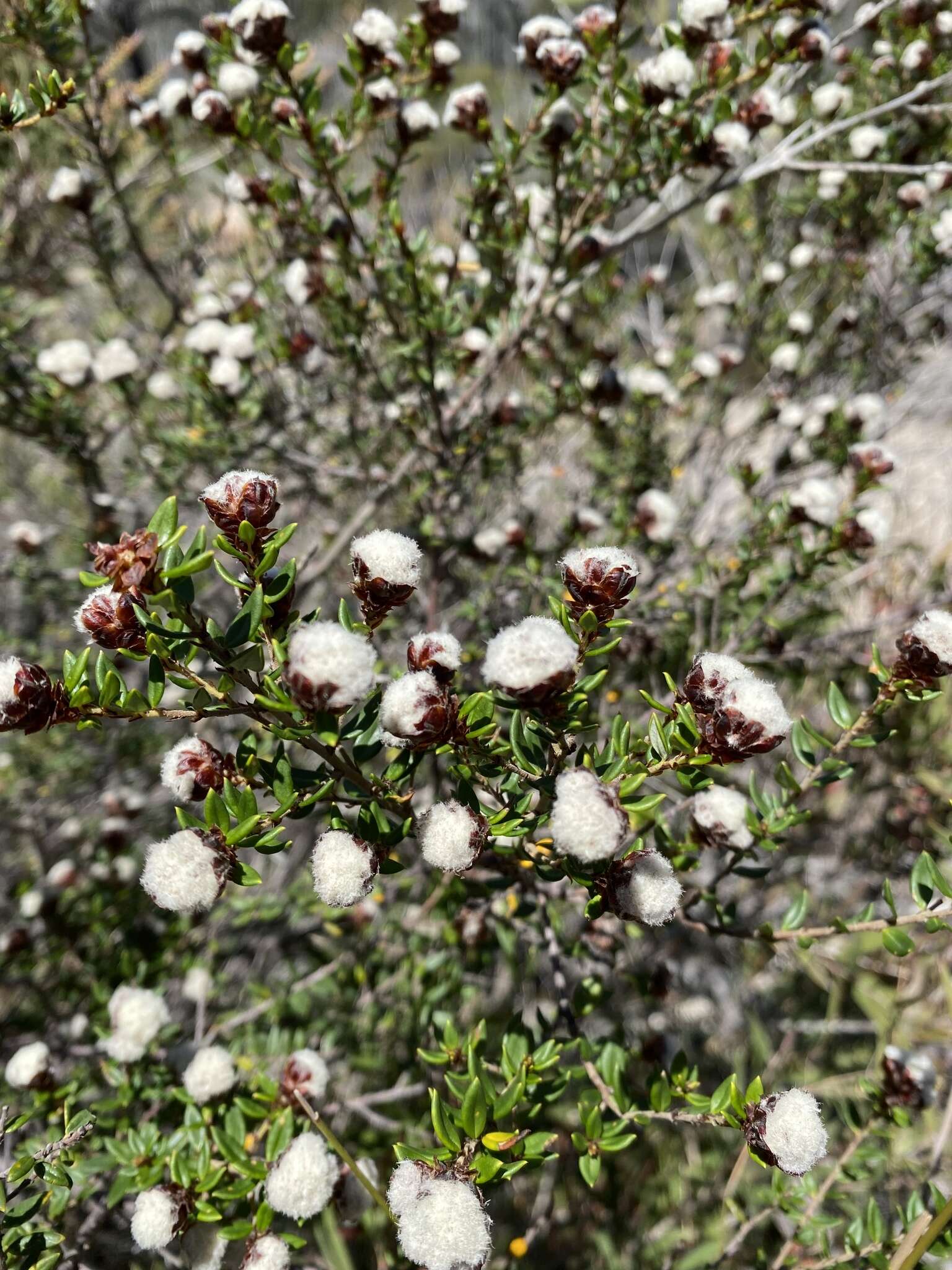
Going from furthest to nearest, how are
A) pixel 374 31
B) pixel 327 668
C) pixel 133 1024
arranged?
pixel 374 31 → pixel 133 1024 → pixel 327 668

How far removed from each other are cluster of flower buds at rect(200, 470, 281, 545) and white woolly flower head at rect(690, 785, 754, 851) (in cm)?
81

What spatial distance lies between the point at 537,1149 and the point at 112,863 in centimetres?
162

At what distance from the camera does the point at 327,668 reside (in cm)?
73

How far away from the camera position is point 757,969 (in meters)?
2.85

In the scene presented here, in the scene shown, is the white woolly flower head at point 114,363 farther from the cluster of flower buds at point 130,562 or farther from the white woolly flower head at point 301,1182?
the white woolly flower head at point 301,1182

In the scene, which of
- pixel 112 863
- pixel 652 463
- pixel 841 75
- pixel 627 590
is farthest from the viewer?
pixel 652 463

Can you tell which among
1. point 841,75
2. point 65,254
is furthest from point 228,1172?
point 65,254

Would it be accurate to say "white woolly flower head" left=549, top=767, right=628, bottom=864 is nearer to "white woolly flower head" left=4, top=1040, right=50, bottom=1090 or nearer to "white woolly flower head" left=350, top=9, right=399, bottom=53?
"white woolly flower head" left=4, top=1040, right=50, bottom=1090

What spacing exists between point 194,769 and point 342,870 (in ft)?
0.76

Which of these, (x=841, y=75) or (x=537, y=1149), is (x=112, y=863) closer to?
(x=537, y=1149)

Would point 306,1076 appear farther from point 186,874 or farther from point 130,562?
point 130,562

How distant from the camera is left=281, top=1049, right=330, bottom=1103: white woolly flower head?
Answer: 123 centimetres

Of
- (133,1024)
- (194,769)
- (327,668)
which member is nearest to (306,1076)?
(133,1024)

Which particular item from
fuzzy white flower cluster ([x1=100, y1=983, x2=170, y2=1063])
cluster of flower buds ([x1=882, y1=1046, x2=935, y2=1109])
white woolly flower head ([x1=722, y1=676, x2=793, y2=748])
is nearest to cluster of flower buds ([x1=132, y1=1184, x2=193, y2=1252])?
fuzzy white flower cluster ([x1=100, y1=983, x2=170, y2=1063])
